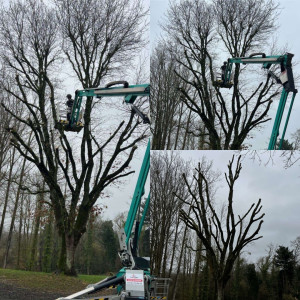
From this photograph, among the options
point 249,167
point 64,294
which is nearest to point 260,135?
point 249,167

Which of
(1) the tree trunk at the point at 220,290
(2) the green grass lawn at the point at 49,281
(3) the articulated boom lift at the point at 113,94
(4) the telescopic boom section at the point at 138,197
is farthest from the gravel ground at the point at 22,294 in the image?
(1) the tree trunk at the point at 220,290

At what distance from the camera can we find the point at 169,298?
13.8ft

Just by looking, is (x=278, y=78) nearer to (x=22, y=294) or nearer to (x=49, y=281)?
(x=22, y=294)

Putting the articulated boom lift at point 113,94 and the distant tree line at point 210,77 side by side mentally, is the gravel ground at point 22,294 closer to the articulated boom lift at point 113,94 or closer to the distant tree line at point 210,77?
the articulated boom lift at point 113,94

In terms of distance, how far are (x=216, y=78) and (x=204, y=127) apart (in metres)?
0.58

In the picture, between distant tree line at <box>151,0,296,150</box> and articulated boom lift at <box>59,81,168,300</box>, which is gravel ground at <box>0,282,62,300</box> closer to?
articulated boom lift at <box>59,81,168,300</box>

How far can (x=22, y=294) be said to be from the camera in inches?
309

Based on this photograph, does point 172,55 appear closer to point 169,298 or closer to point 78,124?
point 169,298

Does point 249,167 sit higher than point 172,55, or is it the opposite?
point 172,55

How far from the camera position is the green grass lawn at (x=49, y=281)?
841 cm

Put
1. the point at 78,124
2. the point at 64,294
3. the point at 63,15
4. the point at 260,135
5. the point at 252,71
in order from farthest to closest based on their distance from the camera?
the point at 63,15, the point at 64,294, the point at 78,124, the point at 252,71, the point at 260,135

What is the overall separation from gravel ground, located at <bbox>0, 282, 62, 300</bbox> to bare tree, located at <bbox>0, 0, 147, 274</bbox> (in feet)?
4.69

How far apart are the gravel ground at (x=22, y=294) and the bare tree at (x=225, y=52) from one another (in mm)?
5465

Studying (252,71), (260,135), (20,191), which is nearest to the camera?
(260,135)
